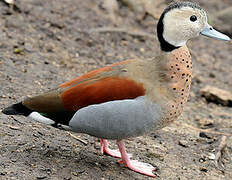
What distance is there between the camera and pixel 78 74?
6.64 metres

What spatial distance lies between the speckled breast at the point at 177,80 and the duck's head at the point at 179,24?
4.1 inches

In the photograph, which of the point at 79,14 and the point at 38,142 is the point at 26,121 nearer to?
the point at 38,142

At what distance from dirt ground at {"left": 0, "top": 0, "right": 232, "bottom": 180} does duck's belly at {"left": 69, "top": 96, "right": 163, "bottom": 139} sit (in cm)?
47

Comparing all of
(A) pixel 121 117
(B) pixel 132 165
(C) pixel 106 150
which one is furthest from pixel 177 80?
(C) pixel 106 150

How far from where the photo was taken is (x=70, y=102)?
3.94 metres

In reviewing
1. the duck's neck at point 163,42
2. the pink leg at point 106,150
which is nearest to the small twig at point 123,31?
the pink leg at point 106,150

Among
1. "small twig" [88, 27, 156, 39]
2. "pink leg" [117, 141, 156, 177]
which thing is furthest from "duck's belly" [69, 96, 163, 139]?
"small twig" [88, 27, 156, 39]

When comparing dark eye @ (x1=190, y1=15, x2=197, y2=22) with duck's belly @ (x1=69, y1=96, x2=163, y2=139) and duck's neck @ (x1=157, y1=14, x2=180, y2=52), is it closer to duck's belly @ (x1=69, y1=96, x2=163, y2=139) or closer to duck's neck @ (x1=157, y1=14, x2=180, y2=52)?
duck's neck @ (x1=157, y1=14, x2=180, y2=52)

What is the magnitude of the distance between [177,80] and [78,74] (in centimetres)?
289

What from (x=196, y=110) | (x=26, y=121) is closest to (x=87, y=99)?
(x=26, y=121)

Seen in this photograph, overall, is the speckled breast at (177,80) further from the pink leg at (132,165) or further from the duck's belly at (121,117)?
the pink leg at (132,165)

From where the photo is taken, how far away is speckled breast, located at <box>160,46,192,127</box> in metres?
3.95

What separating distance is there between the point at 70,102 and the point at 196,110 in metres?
3.09

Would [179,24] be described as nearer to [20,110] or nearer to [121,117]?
[121,117]
